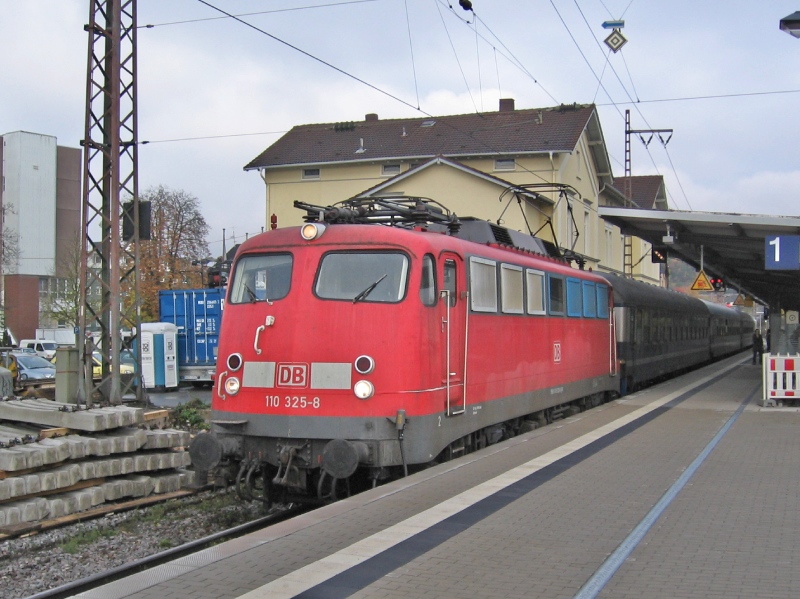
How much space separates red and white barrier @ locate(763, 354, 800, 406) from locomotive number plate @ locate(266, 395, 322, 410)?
1183cm

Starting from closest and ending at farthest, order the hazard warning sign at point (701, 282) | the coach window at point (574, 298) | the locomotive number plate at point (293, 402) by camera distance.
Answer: the locomotive number plate at point (293, 402) < the coach window at point (574, 298) < the hazard warning sign at point (701, 282)

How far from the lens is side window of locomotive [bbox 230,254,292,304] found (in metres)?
9.61

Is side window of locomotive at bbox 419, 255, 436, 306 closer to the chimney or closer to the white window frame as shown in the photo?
the white window frame

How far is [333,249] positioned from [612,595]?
5.08 metres

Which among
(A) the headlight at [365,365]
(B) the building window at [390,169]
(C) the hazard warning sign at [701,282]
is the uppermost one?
(B) the building window at [390,169]

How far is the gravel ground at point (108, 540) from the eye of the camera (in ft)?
25.7

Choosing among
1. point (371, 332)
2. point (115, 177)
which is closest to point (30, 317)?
point (115, 177)

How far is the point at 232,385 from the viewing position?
9445 mm

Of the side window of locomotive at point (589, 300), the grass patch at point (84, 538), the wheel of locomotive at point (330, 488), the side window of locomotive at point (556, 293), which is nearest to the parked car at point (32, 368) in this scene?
the side window of locomotive at point (589, 300)

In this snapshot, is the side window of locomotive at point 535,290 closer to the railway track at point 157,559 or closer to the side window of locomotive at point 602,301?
the side window of locomotive at point 602,301

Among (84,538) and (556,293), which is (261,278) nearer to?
(84,538)

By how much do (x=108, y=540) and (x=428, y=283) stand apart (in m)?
4.21

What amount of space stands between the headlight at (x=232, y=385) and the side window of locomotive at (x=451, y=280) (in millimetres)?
2476

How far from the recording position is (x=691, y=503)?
26.9 feet
